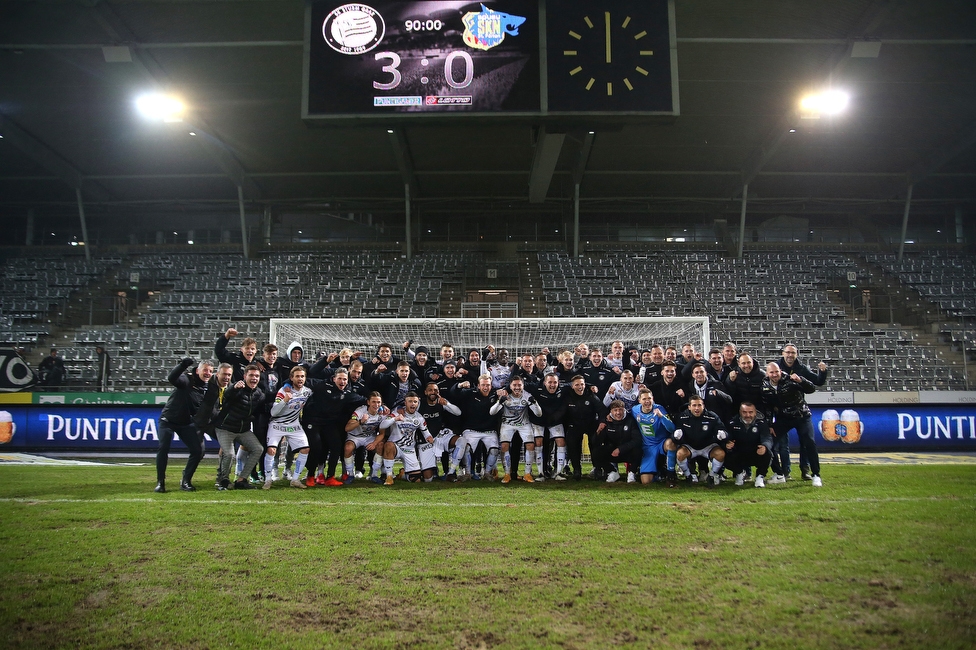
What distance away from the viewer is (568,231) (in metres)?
29.2

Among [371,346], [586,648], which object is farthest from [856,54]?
[586,648]

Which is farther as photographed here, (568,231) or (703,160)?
(568,231)

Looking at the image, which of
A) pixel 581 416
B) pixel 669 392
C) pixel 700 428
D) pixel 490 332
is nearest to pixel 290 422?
pixel 581 416

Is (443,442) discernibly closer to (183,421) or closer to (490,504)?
(490,504)

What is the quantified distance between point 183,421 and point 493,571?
6001 millimetres

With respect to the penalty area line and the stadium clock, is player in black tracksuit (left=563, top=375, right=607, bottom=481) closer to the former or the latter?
the penalty area line

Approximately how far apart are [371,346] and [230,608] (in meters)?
13.6

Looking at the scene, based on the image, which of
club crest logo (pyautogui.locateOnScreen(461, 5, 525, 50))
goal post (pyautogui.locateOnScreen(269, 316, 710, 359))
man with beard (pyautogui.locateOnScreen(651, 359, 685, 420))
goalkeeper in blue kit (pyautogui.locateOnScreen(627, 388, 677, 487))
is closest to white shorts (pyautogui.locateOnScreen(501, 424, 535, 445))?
goalkeeper in blue kit (pyautogui.locateOnScreen(627, 388, 677, 487))

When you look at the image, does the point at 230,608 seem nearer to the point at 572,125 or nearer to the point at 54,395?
the point at 572,125

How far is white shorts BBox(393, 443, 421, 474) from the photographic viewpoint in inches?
408

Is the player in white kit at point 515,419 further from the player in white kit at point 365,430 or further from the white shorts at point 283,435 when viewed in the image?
the white shorts at point 283,435

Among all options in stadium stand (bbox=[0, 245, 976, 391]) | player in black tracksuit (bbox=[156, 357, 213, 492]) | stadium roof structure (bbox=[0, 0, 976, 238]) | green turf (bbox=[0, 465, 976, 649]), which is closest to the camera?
green turf (bbox=[0, 465, 976, 649])

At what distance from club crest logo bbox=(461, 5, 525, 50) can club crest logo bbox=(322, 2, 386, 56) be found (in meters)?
1.99

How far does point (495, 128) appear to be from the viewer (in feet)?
72.9
